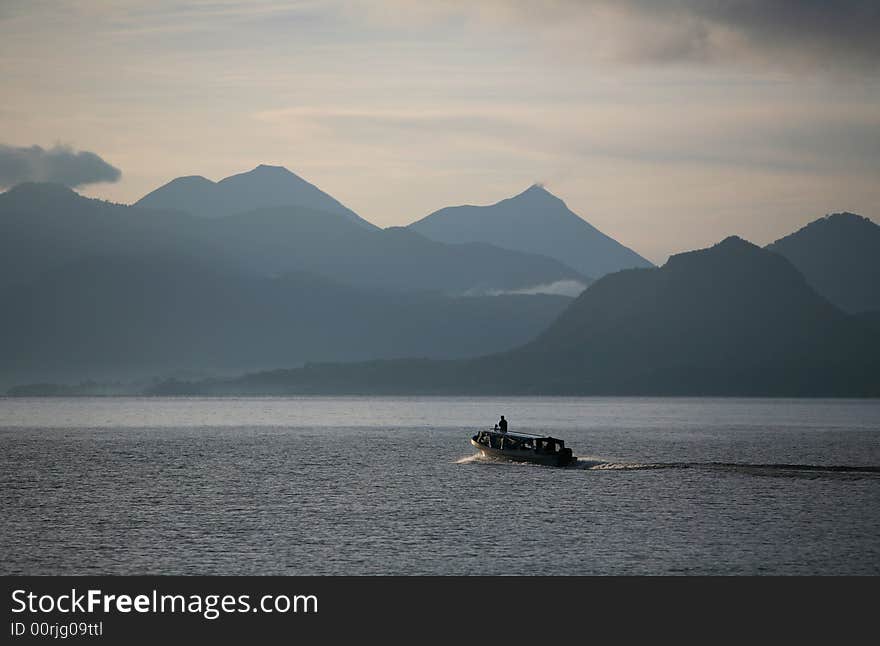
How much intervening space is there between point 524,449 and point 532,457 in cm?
220

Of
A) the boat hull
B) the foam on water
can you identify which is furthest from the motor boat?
the foam on water

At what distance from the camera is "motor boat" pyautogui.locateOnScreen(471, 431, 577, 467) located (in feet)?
489

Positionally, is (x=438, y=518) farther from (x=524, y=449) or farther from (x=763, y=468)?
(x=763, y=468)

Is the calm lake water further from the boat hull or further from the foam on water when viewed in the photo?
the boat hull

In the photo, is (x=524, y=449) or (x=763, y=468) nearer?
(x=763, y=468)

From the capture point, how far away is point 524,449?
153 meters

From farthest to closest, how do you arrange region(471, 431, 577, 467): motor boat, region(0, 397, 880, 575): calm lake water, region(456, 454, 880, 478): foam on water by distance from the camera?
region(471, 431, 577, 467): motor boat < region(456, 454, 880, 478): foam on water < region(0, 397, 880, 575): calm lake water

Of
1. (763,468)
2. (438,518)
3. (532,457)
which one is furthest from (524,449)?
(438,518)

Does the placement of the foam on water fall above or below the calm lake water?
above

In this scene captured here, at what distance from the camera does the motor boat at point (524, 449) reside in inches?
5866
